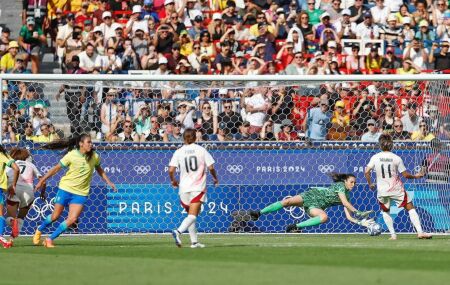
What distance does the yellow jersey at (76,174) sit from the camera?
64.8 feet

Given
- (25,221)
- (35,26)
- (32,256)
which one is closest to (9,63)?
(35,26)

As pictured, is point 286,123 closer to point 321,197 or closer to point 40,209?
point 321,197

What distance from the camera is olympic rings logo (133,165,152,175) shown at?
79.7 feet

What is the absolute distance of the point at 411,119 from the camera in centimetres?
2439

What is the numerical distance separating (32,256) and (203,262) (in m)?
2.90

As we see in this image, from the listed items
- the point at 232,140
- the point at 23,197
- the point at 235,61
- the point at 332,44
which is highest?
the point at 332,44

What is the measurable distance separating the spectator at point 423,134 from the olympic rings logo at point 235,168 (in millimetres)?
3453

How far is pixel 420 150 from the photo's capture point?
79.1 feet

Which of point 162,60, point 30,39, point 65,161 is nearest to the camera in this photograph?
point 65,161

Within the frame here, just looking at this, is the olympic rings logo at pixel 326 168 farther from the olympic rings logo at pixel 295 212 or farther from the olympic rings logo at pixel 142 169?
the olympic rings logo at pixel 142 169

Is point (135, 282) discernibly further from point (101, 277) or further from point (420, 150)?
point (420, 150)

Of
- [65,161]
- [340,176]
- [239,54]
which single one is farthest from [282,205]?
[239,54]

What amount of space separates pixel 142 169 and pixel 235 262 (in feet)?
27.9

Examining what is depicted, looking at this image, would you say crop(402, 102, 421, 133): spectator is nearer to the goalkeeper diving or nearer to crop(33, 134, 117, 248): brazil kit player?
the goalkeeper diving
